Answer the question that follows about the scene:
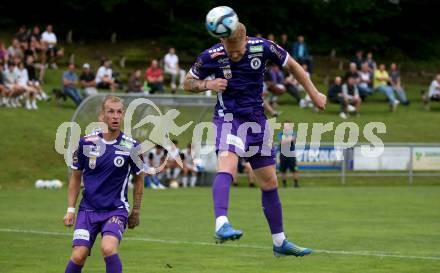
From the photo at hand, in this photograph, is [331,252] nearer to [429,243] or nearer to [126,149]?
[429,243]

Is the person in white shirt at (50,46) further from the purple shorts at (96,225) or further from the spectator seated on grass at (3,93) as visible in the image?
the purple shorts at (96,225)

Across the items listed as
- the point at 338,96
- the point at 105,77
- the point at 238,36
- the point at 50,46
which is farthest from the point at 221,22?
the point at 50,46

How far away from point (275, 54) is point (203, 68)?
0.83 m

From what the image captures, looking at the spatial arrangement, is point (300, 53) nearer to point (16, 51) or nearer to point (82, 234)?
point (16, 51)

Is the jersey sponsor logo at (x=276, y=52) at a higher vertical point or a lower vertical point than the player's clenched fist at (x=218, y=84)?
higher

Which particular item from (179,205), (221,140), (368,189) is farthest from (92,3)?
(221,140)

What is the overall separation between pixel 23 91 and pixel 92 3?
49.2ft

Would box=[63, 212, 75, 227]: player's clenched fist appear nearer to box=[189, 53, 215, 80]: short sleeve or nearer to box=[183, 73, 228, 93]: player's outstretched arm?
box=[183, 73, 228, 93]: player's outstretched arm

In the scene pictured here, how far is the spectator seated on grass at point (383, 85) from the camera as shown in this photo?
4381 centimetres

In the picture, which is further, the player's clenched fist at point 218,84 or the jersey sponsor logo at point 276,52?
the jersey sponsor logo at point 276,52

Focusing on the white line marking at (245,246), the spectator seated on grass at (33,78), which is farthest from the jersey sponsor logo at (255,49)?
the spectator seated on grass at (33,78)

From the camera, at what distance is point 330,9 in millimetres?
53250

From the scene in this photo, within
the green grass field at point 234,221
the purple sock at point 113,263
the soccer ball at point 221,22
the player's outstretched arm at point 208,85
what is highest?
the soccer ball at point 221,22

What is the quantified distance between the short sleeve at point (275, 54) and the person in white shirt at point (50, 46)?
3078cm
